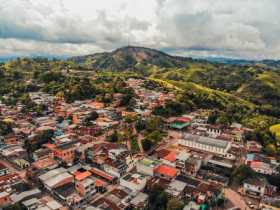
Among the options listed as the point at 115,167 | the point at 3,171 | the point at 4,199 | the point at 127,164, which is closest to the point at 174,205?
the point at 115,167

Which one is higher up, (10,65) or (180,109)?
(10,65)

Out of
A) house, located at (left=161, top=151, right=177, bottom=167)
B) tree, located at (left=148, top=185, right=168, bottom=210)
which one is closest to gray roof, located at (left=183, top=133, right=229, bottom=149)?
house, located at (left=161, top=151, right=177, bottom=167)

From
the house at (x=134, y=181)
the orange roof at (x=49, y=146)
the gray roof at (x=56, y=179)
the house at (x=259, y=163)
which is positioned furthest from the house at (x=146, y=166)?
the house at (x=259, y=163)

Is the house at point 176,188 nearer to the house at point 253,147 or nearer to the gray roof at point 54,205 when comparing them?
the gray roof at point 54,205

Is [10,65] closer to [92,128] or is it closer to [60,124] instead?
[60,124]

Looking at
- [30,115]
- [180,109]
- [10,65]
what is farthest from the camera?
[10,65]

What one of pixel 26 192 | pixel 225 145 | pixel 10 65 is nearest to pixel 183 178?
pixel 225 145
